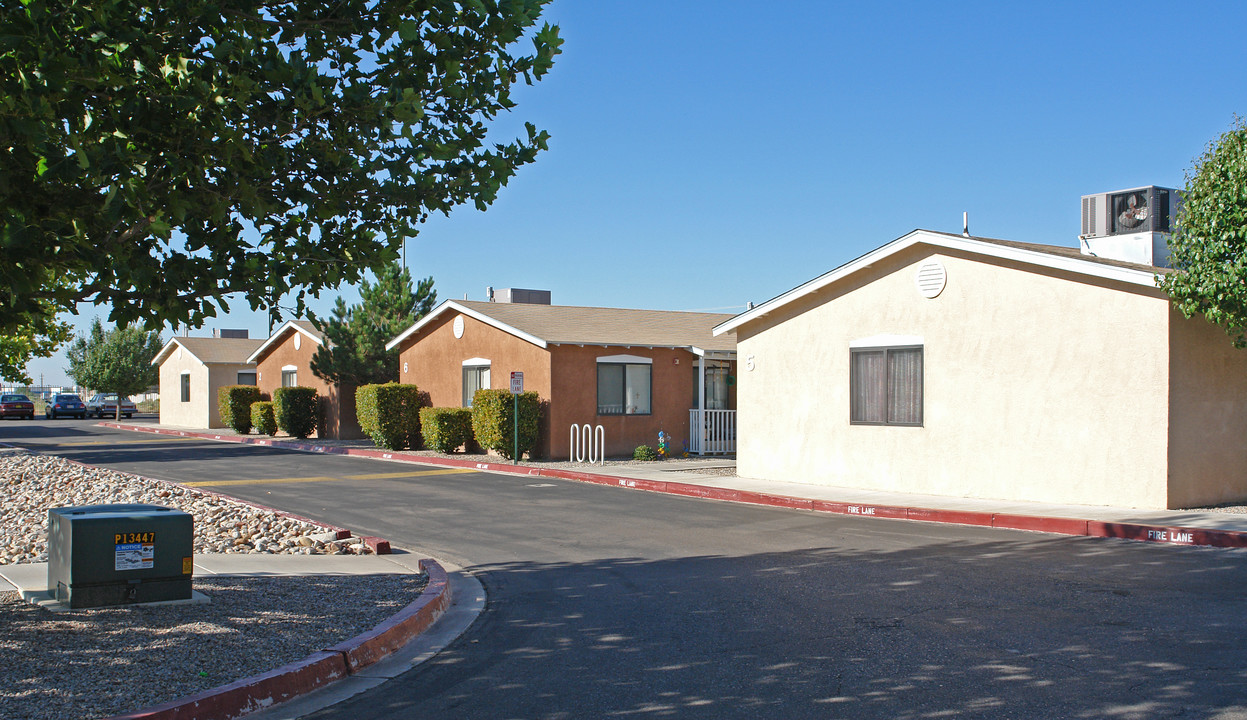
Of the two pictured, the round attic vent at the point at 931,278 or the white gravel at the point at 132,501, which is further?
the round attic vent at the point at 931,278

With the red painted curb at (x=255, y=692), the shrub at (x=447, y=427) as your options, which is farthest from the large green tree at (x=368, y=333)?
the red painted curb at (x=255, y=692)

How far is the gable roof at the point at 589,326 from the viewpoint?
81.1 feet

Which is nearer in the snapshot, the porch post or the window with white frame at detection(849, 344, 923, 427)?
the window with white frame at detection(849, 344, 923, 427)

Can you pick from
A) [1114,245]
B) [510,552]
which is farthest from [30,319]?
[1114,245]

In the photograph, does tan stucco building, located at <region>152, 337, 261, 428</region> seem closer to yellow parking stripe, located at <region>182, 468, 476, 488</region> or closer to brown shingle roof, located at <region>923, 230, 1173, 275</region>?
yellow parking stripe, located at <region>182, 468, 476, 488</region>

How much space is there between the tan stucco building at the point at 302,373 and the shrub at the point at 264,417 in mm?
1211

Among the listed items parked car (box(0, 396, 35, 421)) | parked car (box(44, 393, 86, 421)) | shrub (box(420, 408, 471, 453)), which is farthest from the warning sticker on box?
parked car (box(0, 396, 35, 421))

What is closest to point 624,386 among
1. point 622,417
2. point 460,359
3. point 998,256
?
point 622,417

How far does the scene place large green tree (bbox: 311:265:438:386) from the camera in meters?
32.2

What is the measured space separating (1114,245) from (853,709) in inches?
560

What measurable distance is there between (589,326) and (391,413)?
19.8ft

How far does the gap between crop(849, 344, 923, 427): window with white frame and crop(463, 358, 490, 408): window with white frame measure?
38.0 ft

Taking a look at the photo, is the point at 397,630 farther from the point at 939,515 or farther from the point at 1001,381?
the point at 1001,381

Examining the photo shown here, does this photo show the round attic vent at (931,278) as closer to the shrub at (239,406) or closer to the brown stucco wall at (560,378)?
the brown stucco wall at (560,378)
